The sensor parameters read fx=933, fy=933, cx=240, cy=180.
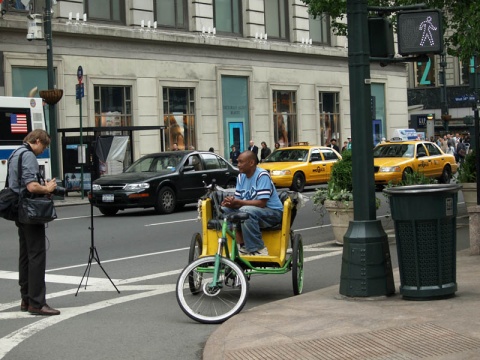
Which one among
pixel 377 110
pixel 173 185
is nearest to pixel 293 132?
pixel 377 110

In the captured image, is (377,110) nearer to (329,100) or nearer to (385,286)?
(329,100)

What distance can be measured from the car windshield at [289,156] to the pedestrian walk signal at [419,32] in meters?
22.6

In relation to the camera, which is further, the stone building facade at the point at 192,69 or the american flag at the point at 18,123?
the stone building facade at the point at 192,69

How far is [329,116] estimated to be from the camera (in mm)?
46969

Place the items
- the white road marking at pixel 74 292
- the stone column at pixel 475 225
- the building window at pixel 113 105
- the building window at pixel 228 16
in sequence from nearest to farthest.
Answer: the white road marking at pixel 74 292, the stone column at pixel 475 225, the building window at pixel 113 105, the building window at pixel 228 16

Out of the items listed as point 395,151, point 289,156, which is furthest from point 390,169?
point 289,156

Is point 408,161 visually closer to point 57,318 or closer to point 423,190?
point 423,190

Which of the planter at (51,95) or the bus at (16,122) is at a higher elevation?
the planter at (51,95)

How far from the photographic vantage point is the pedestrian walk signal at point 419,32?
9.25 metres

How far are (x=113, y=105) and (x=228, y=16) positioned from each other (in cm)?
778

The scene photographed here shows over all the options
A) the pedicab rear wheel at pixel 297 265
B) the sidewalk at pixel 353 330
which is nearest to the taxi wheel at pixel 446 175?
the pedicab rear wheel at pixel 297 265

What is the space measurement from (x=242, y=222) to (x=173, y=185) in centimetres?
1312

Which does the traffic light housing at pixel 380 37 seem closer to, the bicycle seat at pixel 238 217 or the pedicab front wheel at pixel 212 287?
the bicycle seat at pixel 238 217

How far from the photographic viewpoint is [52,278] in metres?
12.0
